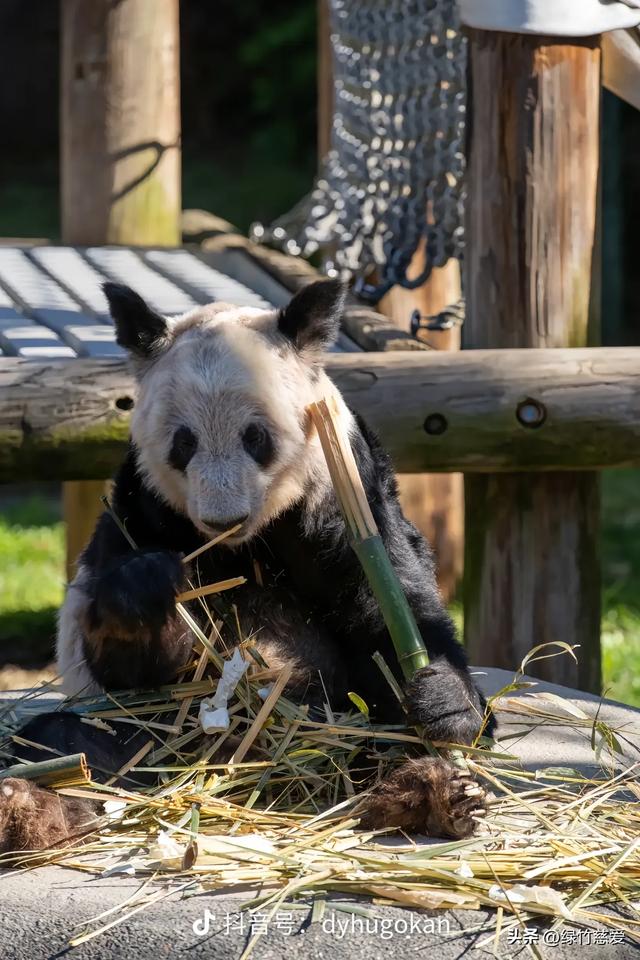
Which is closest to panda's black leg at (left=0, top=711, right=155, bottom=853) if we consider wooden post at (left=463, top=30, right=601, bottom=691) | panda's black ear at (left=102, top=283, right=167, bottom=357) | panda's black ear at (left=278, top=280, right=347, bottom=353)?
panda's black ear at (left=102, top=283, right=167, bottom=357)

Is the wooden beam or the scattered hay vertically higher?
the wooden beam

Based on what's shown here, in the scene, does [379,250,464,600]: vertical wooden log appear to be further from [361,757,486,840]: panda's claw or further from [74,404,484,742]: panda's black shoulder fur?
[361,757,486,840]: panda's claw

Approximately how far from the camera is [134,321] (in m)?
3.26

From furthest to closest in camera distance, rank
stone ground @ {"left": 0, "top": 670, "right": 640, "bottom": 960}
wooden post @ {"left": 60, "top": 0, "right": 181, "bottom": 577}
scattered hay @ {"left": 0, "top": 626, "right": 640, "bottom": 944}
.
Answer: wooden post @ {"left": 60, "top": 0, "right": 181, "bottom": 577} → scattered hay @ {"left": 0, "top": 626, "right": 640, "bottom": 944} → stone ground @ {"left": 0, "top": 670, "right": 640, "bottom": 960}

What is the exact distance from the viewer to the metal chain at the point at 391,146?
5.46 meters

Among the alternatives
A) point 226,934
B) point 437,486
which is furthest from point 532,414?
point 437,486

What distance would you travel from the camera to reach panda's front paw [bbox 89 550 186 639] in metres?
2.93

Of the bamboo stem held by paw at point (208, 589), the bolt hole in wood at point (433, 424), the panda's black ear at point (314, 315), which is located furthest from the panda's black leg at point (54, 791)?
the bolt hole in wood at point (433, 424)

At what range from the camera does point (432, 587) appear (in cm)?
331

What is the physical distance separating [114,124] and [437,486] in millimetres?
2503

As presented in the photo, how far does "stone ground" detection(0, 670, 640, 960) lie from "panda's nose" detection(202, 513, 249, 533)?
2.68 ft

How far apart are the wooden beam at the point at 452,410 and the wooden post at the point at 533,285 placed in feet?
0.72

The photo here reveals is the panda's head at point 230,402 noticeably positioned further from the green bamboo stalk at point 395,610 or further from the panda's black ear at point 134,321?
the green bamboo stalk at point 395,610

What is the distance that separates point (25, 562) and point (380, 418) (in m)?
4.52
